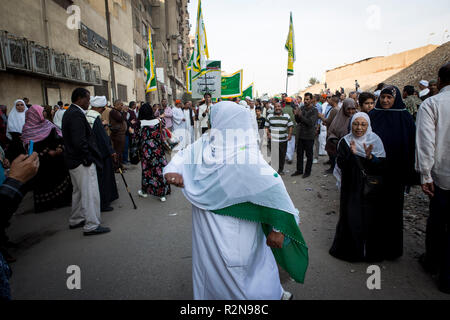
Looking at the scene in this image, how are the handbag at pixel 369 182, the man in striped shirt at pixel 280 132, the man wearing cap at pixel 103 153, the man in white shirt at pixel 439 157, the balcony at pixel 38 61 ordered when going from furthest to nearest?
1. the balcony at pixel 38 61
2. the man in striped shirt at pixel 280 132
3. the man wearing cap at pixel 103 153
4. the handbag at pixel 369 182
5. the man in white shirt at pixel 439 157

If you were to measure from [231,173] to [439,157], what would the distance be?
6.75 feet

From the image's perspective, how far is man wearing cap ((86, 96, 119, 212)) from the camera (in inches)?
172


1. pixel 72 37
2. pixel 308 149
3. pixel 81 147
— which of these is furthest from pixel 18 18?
pixel 308 149

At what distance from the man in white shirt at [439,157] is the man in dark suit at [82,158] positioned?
149 inches

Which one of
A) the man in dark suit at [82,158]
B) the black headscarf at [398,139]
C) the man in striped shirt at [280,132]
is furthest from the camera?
the man in striped shirt at [280,132]

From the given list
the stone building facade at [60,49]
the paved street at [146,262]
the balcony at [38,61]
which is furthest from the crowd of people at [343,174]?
the stone building facade at [60,49]

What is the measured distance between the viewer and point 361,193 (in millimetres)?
2969

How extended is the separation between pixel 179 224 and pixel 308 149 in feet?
13.3

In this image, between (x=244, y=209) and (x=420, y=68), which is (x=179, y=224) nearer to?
(x=244, y=209)

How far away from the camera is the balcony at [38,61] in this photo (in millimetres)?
7406

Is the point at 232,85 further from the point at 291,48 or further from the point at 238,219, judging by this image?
the point at 238,219

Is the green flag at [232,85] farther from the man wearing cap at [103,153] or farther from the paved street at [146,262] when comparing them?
the paved street at [146,262]

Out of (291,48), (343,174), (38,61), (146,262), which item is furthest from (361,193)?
(291,48)
